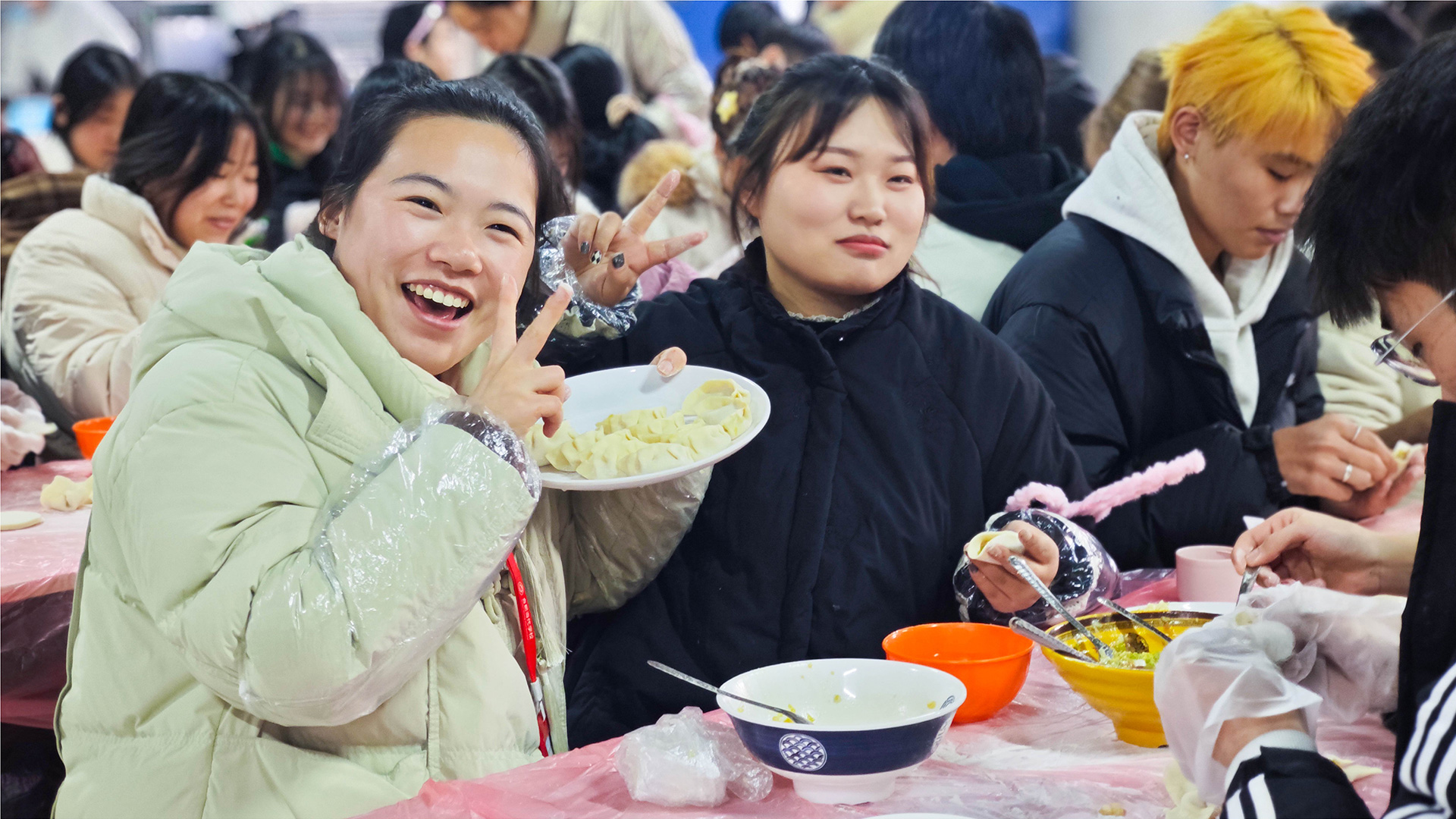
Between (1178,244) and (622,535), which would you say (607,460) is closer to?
(622,535)

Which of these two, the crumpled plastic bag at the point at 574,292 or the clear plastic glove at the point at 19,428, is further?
the clear plastic glove at the point at 19,428

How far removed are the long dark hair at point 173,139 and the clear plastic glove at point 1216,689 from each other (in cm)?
350

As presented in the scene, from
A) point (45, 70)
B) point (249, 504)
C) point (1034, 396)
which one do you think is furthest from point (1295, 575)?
point (45, 70)

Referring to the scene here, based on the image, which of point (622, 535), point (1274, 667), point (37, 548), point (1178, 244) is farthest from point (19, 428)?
point (1274, 667)

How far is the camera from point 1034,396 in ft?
6.91

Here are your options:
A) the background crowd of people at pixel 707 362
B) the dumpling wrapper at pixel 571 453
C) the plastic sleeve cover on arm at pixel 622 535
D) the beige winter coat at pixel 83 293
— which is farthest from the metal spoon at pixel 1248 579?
the beige winter coat at pixel 83 293

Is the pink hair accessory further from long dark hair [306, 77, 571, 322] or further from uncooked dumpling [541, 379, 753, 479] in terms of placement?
long dark hair [306, 77, 571, 322]

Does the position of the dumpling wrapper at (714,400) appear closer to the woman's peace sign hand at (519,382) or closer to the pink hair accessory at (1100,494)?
the woman's peace sign hand at (519,382)

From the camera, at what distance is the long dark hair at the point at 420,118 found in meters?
1.62

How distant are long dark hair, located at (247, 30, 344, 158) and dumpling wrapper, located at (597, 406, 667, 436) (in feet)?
12.5

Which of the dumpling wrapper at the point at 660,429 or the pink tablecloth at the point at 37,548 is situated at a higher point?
the dumpling wrapper at the point at 660,429

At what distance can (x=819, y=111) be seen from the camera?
2.02m

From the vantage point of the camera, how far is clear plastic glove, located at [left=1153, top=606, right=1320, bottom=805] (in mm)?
1117

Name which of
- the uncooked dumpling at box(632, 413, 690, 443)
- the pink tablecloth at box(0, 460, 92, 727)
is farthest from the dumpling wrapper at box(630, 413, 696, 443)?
the pink tablecloth at box(0, 460, 92, 727)
